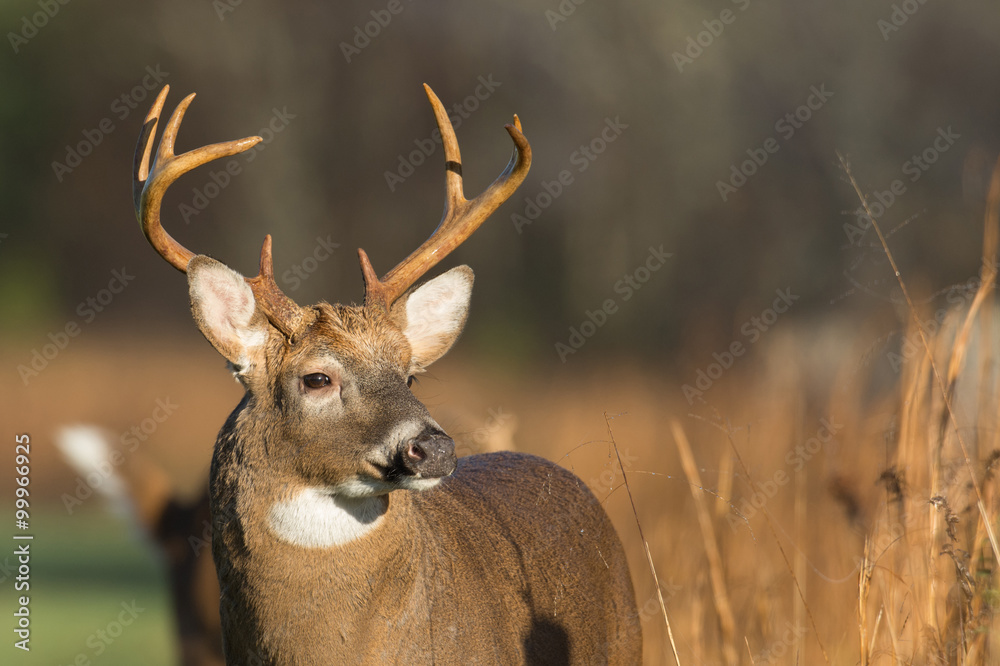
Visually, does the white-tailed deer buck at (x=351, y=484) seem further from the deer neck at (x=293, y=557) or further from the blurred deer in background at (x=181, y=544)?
the blurred deer in background at (x=181, y=544)

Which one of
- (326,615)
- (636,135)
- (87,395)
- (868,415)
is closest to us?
(326,615)

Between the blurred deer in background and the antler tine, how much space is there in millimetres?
2245

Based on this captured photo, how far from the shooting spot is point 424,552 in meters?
3.75

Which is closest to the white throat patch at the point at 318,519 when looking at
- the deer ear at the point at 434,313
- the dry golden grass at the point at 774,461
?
the deer ear at the point at 434,313

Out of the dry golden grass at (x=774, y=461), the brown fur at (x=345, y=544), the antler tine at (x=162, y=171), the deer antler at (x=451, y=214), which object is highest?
the antler tine at (x=162, y=171)

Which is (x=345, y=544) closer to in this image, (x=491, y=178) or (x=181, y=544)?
(x=181, y=544)

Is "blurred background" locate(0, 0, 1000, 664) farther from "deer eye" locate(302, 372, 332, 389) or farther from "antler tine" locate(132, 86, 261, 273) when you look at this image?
"deer eye" locate(302, 372, 332, 389)

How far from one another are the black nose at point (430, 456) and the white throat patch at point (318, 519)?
1.02 feet

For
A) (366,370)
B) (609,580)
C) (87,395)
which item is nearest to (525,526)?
(609,580)

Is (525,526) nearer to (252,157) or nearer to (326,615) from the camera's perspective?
(326,615)

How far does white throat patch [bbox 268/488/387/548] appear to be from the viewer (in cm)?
345

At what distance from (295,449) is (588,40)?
18.0m

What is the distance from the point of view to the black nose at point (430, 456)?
325cm

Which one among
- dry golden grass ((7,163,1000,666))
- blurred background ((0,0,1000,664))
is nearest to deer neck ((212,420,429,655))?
dry golden grass ((7,163,1000,666))
